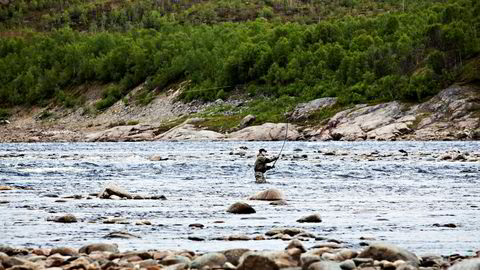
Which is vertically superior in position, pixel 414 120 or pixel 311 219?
pixel 311 219

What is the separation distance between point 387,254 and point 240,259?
9.70 feet

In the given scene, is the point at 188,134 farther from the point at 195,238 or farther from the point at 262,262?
the point at 262,262

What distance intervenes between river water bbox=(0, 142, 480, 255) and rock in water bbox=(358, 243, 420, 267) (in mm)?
2412

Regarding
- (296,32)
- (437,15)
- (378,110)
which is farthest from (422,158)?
(296,32)

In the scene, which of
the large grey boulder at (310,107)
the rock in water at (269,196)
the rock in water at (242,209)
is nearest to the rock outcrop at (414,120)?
the large grey boulder at (310,107)

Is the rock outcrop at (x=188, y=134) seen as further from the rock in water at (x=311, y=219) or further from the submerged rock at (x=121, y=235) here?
the submerged rock at (x=121, y=235)

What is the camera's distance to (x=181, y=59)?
200 metres

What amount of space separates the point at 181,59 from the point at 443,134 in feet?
307

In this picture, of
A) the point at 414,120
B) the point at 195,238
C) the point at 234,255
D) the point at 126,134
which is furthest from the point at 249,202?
the point at 126,134

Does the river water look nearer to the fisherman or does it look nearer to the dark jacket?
the fisherman

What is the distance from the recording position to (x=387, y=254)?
17531 mm

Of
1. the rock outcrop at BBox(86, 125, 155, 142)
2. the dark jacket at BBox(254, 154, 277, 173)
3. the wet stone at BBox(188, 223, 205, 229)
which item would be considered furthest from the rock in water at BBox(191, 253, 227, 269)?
the rock outcrop at BBox(86, 125, 155, 142)

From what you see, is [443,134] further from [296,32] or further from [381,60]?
[296,32]

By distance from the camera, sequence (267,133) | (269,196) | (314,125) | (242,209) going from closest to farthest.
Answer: (242,209), (269,196), (267,133), (314,125)
